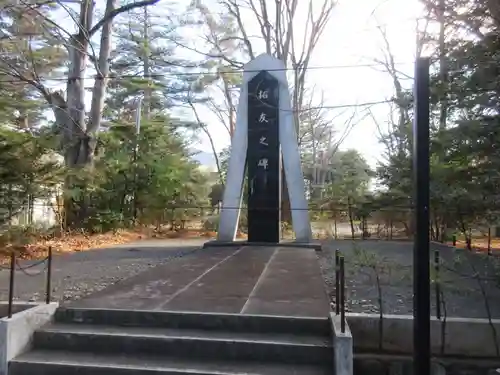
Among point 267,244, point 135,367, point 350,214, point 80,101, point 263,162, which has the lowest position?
point 135,367

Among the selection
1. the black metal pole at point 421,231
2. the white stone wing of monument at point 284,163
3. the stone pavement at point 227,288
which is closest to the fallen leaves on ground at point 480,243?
the white stone wing of monument at point 284,163

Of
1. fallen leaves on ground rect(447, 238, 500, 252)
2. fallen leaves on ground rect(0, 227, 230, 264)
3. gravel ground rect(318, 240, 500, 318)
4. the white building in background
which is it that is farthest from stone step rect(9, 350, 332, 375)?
fallen leaves on ground rect(447, 238, 500, 252)

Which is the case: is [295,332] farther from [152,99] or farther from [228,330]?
[152,99]

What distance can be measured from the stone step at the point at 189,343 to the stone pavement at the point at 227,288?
29 centimetres

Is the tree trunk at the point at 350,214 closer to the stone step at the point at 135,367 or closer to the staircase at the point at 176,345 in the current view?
the staircase at the point at 176,345

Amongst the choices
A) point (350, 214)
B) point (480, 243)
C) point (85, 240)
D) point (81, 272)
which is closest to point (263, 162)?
point (350, 214)

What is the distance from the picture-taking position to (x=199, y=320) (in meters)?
3.61

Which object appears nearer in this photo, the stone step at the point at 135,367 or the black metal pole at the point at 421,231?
the black metal pole at the point at 421,231

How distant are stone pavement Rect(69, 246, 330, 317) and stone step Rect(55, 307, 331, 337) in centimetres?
12

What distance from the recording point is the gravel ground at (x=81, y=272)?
487cm

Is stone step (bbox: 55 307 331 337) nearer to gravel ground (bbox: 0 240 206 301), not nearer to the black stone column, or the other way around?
gravel ground (bbox: 0 240 206 301)

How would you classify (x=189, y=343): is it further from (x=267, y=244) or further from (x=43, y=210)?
(x=43, y=210)

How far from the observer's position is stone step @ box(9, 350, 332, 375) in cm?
303

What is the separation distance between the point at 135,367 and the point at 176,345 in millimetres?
349
